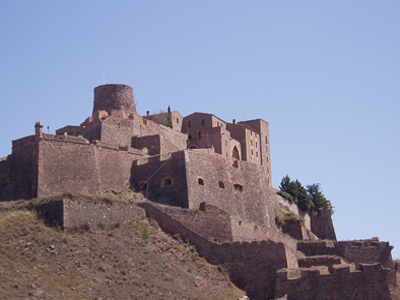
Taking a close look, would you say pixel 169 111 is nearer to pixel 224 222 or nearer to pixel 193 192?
pixel 193 192

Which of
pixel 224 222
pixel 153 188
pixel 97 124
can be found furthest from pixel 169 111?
pixel 224 222

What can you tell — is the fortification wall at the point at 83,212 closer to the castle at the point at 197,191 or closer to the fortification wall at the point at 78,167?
the castle at the point at 197,191

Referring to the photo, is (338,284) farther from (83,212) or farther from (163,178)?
(163,178)

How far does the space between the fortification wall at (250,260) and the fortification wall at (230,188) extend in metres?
5.19

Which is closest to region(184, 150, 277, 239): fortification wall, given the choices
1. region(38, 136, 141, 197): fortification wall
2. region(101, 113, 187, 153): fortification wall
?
region(101, 113, 187, 153): fortification wall

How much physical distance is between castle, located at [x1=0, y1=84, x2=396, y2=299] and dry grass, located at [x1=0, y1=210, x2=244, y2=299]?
130 centimetres

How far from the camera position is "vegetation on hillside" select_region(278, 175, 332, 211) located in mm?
65250

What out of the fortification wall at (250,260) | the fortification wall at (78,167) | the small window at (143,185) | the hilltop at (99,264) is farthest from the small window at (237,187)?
the hilltop at (99,264)

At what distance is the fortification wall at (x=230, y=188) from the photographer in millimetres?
45969

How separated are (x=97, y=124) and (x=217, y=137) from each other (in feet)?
42.2

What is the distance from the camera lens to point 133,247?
35844 millimetres

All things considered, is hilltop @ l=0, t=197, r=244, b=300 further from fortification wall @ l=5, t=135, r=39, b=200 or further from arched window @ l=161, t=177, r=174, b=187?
arched window @ l=161, t=177, r=174, b=187

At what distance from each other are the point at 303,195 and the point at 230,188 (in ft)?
63.7

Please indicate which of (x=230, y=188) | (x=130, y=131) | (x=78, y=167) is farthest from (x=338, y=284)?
(x=130, y=131)
